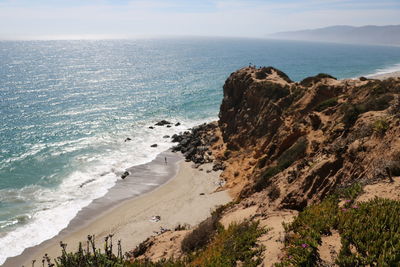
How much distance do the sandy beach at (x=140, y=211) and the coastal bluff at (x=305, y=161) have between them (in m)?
3.08

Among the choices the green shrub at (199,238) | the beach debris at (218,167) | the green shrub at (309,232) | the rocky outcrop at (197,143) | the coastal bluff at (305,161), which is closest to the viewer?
the green shrub at (309,232)

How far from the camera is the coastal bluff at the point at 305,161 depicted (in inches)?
456

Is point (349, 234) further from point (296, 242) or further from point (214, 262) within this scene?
point (214, 262)

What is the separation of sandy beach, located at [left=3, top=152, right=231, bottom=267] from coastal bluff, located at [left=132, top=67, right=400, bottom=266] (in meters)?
3.08

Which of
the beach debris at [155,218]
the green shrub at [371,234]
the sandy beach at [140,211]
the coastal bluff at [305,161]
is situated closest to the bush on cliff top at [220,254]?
the coastal bluff at [305,161]

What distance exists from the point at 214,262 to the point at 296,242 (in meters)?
3.68

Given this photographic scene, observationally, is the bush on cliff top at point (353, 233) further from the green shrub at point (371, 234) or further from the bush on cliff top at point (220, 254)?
the bush on cliff top at point (220, 254)

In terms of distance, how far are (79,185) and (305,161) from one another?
27792 millimetres

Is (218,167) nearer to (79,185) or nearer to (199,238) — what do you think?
(79,185)

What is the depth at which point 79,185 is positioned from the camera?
35844 mm

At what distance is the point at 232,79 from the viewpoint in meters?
50.9

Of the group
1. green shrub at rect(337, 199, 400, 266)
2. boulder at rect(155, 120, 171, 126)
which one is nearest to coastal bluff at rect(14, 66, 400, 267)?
green shrub at rect(337, 199, 400, 266)

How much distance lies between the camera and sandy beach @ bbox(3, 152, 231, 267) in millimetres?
25078

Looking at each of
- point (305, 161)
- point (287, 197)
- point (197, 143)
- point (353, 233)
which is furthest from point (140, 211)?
point (353, 233)
